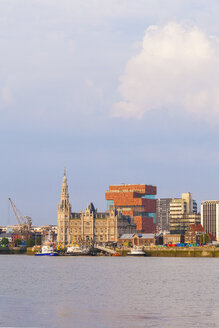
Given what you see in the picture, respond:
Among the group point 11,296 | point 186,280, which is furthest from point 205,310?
point 186,280

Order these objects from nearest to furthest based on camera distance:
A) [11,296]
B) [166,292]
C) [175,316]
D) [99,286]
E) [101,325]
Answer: [101,325], [175,316], [11,296], [166,292], [99,286]

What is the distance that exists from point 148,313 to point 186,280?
44147 mm

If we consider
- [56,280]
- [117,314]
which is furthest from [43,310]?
[56,280]

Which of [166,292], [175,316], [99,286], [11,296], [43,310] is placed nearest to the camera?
[175,316]

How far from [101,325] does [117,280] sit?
2011 inches

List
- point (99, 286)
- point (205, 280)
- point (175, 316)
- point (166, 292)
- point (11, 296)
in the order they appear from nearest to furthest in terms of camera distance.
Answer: point (175, 316) < point (11, 296) < point (166, 292) < point (99, 286) < point (205, 280)

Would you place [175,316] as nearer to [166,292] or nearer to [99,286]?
[166,292]

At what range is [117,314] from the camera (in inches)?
2387

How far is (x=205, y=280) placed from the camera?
4097 inches

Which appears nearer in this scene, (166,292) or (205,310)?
(205,310)

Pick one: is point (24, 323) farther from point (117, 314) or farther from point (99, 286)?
point (99, 286)

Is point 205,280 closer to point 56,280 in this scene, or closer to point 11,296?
point 56,280

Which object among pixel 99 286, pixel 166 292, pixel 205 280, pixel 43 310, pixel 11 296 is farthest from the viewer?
pixel 205 280

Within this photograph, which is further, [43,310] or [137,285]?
[137,285]
